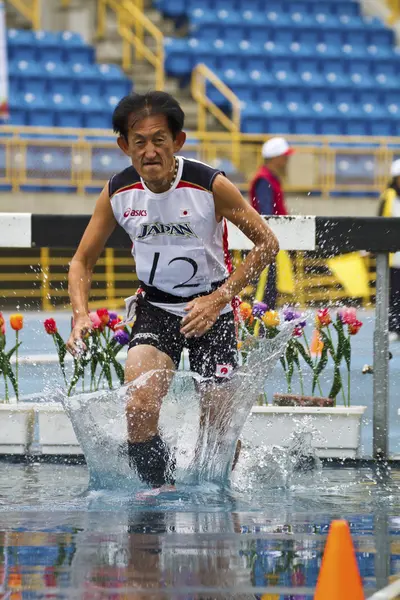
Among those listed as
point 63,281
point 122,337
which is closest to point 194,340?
point 122,337

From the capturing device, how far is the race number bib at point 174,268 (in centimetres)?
507

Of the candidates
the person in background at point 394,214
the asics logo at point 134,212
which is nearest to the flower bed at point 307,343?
the asics logo at point 134,212

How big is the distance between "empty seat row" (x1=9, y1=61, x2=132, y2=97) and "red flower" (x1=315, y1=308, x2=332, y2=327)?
41.7ft

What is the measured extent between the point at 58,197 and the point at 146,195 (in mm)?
11352

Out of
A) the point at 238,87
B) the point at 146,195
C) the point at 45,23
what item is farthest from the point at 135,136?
the point at 45,23

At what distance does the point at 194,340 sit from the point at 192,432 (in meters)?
0.50

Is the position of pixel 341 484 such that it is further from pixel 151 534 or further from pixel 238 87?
pixel 238 87

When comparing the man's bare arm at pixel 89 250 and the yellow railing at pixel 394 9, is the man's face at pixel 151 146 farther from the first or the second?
the yellow railing at pixel 394 9

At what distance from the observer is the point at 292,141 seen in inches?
715

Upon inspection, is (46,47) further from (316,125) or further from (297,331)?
(297,331)

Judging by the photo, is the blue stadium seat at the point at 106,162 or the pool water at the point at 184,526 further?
the blue stadium seat at the point at 106,162

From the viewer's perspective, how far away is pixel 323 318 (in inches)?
242

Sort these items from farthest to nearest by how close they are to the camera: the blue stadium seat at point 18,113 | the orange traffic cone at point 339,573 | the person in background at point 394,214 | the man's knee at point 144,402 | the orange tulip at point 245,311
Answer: the blue stadium seat at point 18,113 → the person in background at point 394,214 → the orange tulip at point 245,311 → the man's knee at point 144,402 → the orange traffic cone at point 339,573

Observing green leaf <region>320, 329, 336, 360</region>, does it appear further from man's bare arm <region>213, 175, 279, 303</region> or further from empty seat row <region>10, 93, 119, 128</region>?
empty seat row <region>10, 93, 119, 128</region>
